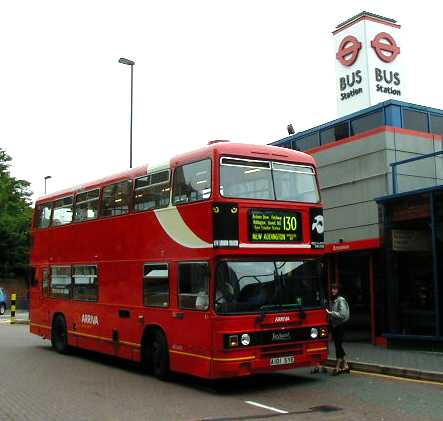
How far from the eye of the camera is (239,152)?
10648 mm

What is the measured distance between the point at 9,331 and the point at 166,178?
1523cm

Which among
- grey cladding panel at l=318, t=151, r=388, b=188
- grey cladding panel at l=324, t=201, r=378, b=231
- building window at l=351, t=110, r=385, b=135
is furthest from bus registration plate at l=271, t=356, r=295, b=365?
building window at l=351, t=110, r=385, b=135

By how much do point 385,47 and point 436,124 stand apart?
8870 mm

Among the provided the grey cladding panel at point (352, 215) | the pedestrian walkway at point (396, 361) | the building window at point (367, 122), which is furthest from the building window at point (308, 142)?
the pedestrian walkway at point (396, 361)

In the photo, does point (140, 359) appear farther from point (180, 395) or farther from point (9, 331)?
point (9, 331)

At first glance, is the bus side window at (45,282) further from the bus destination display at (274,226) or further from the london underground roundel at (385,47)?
the london underground roundel at (385,47)

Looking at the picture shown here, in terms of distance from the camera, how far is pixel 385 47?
25109 millimetres

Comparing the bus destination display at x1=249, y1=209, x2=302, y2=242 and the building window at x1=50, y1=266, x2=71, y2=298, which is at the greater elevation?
the bus destination display at x1=249, y1=209, x2=302, y2=242

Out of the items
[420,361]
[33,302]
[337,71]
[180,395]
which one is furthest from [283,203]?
[337,71]

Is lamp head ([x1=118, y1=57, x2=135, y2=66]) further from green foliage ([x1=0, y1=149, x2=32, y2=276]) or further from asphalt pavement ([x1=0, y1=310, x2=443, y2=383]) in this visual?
green foliage ([x1=0, y1=149, x2=32, y2=276])

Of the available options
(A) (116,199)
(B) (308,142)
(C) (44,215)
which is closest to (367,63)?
(B) (308,142)

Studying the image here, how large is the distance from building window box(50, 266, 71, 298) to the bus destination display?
22.8 feet

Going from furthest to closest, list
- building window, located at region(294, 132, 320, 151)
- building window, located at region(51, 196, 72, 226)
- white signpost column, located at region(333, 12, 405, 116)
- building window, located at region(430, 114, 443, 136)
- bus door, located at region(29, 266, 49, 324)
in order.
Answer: white signpost column, located at region(333, 12, 405, 116) < building window, located at region(294, 132, 320, 151) < building window, located at region(430, 114, 443, 136) < bus door, located at region(29, 266, 49, 324) < building window, located at region(51, 196, 72, 226)

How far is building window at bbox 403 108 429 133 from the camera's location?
16.5 meters
